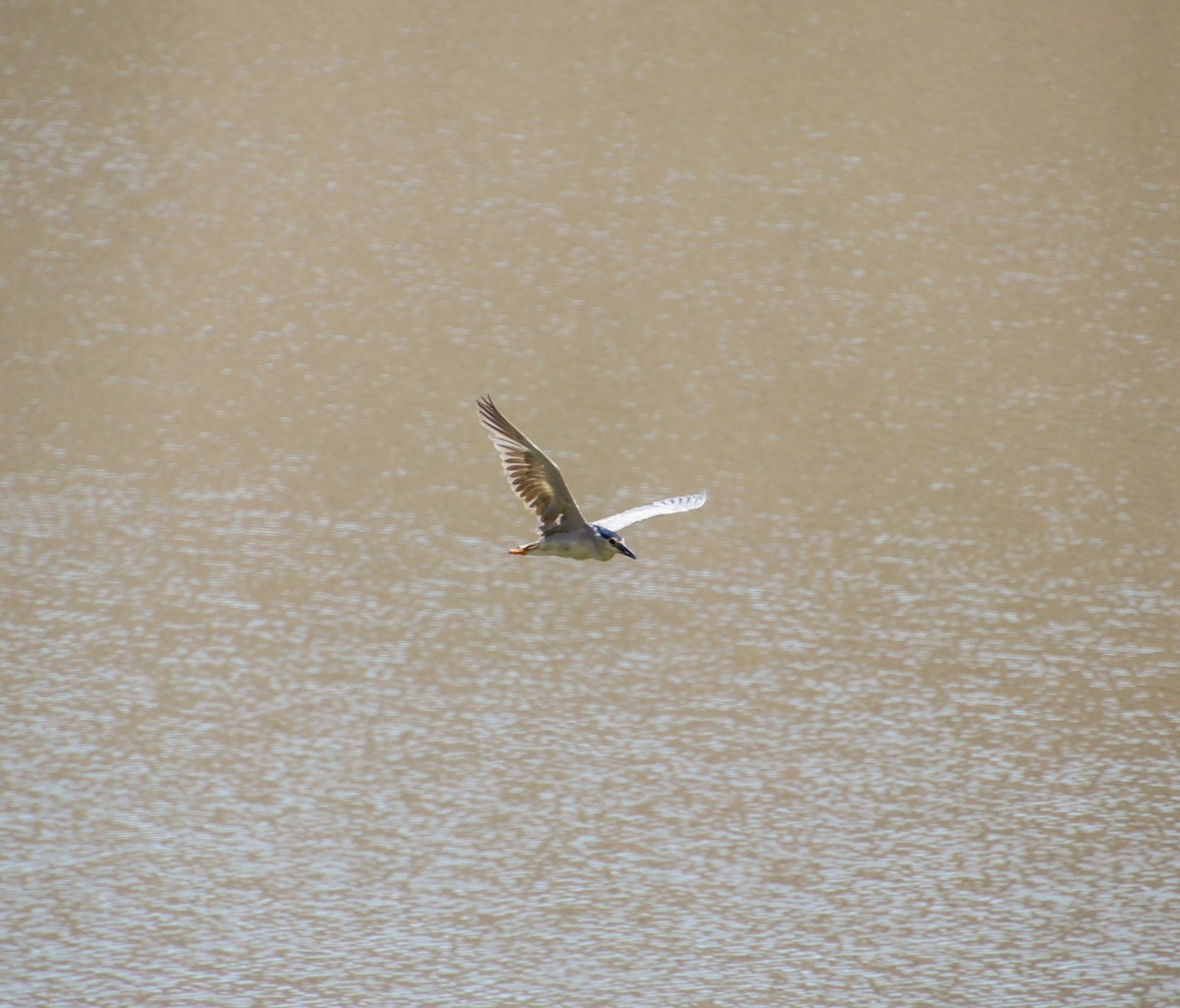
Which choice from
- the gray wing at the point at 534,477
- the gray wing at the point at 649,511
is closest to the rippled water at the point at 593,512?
the gray wing at the point at 649,511

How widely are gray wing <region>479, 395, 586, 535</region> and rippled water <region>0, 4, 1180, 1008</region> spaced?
21.1 ft

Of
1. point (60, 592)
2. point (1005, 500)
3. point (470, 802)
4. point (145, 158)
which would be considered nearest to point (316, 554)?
point (60, 592)

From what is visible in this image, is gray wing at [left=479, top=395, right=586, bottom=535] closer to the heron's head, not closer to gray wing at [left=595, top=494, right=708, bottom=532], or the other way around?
the heron's head

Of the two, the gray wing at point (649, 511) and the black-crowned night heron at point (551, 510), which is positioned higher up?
the gray wing at point (649, 511)

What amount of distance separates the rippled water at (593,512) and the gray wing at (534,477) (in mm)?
6441

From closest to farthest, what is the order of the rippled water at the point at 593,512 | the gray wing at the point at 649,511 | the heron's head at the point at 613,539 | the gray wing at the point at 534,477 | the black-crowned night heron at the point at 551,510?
the gray wing at the point at 534,477 → the black-crowned night heron at the point at 551,510 → the heron's head at the point at 613,539 → the gray wing at the point at 649,511 → the rippled water at the point at 593,512

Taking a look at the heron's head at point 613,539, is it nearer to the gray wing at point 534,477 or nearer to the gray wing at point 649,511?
the gray wing at point 534,477

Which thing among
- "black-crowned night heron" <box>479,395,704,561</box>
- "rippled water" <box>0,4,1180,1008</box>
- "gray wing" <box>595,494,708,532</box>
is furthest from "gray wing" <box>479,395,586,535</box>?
"rippled water" <box>0,4,1180,1008</box>

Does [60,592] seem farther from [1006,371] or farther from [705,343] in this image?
[1006,371]

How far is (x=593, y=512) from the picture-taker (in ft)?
66.9

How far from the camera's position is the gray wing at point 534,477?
34.3 feet

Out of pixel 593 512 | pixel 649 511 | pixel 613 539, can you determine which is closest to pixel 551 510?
pixel 613 539

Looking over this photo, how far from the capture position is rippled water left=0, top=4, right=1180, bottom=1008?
17.1 m

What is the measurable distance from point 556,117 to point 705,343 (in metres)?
7.66
